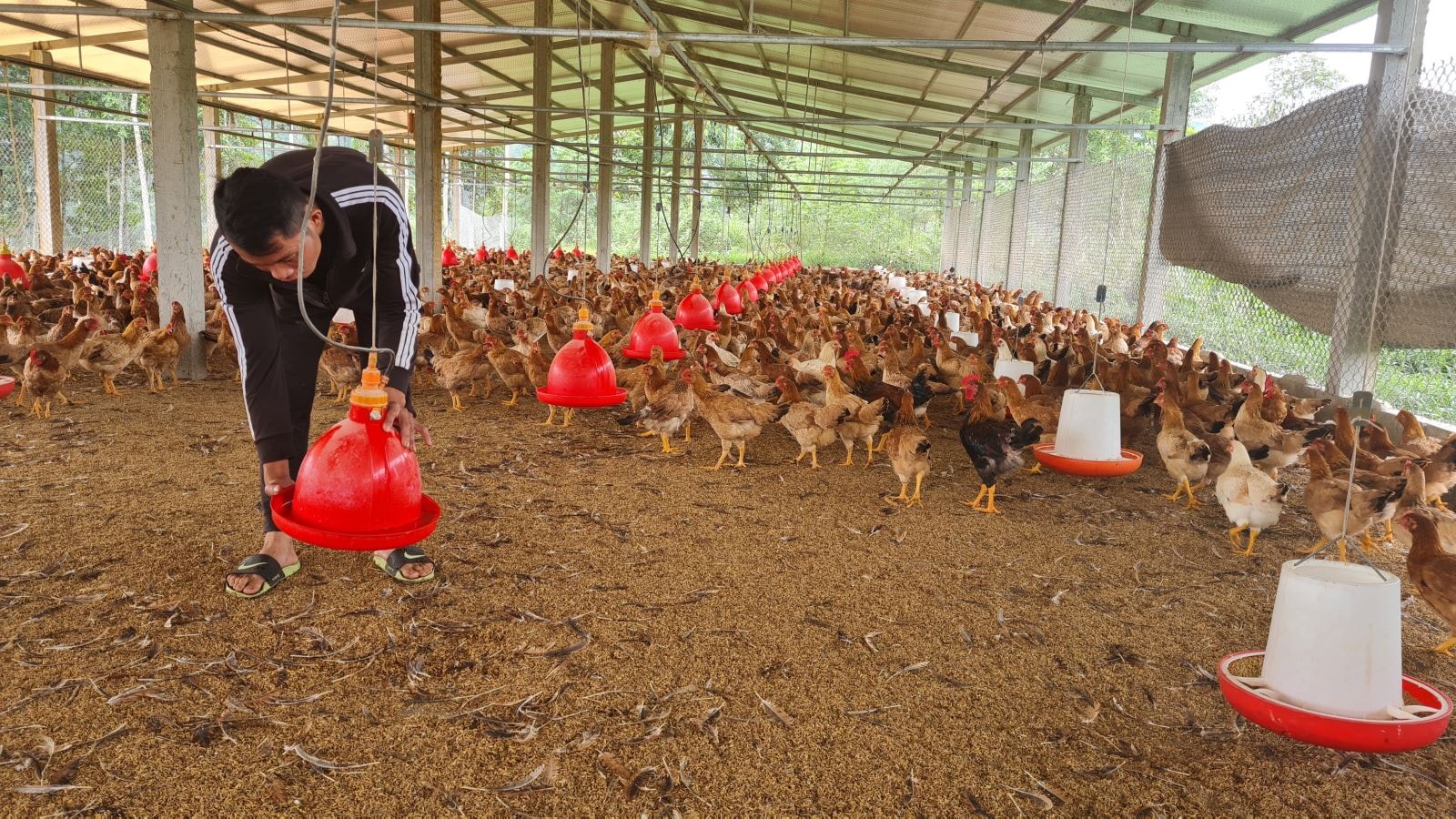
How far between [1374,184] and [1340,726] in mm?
5889

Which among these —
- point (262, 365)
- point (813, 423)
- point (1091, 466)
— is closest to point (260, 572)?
point (262, 365)

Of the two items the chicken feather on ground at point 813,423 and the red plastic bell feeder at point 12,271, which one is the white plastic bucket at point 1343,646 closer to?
the chicken feather on ground at point 813,423

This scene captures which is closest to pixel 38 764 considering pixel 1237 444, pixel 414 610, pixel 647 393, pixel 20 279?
pixel 414 610

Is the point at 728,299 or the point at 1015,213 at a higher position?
the point at 1015,213

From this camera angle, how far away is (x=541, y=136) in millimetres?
10820

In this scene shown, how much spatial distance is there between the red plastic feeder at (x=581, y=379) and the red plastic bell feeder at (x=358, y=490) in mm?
1422

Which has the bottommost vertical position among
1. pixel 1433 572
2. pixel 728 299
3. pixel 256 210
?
pixel 1433 572

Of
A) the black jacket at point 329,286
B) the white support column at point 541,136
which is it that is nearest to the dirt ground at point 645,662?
the black jacket at point 329,286

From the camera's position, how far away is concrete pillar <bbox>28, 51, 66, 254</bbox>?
13820mm

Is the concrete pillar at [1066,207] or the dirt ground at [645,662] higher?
the concrete pillar at [1066,207]

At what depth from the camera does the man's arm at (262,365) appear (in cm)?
263

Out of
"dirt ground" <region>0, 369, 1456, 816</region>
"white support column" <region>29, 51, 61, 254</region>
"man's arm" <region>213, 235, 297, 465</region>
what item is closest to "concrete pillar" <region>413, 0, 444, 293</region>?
"dirt ground" <region>0, 369, 1456, 816</region>

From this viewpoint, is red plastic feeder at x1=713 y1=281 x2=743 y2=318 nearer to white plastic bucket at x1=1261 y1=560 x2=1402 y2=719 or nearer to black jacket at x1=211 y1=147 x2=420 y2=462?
black jacket at x1=211 y1=147 x2=420 y2=462

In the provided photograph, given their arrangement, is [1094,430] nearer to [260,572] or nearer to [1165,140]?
[260,572]
